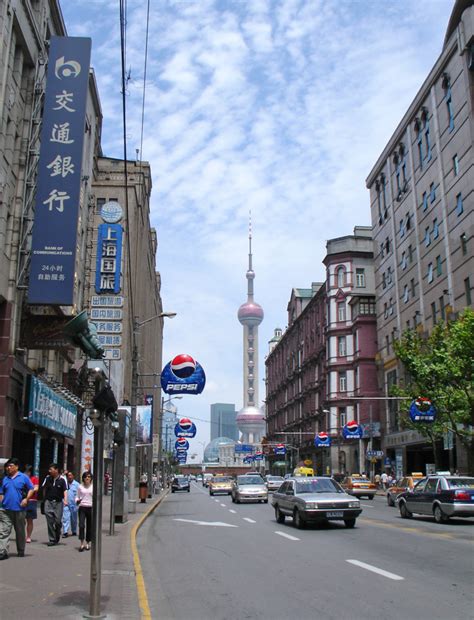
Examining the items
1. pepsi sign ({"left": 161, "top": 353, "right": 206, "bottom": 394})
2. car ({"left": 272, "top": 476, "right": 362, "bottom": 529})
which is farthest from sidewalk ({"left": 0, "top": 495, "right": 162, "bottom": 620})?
pepsi sign ({"left": 161, "top": 353, "right": 206, "bottom": 394})

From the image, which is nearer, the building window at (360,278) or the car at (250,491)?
the car at (250,491)

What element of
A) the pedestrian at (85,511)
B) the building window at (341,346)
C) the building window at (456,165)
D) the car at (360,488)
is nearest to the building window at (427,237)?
the building window at (456,165)

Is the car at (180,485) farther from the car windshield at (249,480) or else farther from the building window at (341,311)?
the car windshield at (249,480)

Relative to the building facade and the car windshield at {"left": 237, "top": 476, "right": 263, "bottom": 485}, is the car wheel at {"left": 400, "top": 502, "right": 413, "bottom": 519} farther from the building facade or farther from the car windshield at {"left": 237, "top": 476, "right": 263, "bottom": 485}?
the building facade

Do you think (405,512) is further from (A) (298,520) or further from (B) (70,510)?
(B) (70,510)

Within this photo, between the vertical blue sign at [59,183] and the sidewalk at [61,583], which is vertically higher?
the vertical blue sign at [59,183]

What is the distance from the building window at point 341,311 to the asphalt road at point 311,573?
55225 mm

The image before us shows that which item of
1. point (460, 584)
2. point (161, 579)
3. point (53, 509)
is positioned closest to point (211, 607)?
point (161, 579)

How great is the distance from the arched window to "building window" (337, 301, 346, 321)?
213 cm

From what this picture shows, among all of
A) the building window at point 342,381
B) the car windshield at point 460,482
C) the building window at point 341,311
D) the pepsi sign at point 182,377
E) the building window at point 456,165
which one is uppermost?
the building window at point 456,165

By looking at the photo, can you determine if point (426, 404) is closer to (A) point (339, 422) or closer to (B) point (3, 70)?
(B) point (3, 70)

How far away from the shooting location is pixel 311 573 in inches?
452

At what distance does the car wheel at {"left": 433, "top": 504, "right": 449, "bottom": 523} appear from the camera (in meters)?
21.8

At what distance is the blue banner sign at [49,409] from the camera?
24.6m
